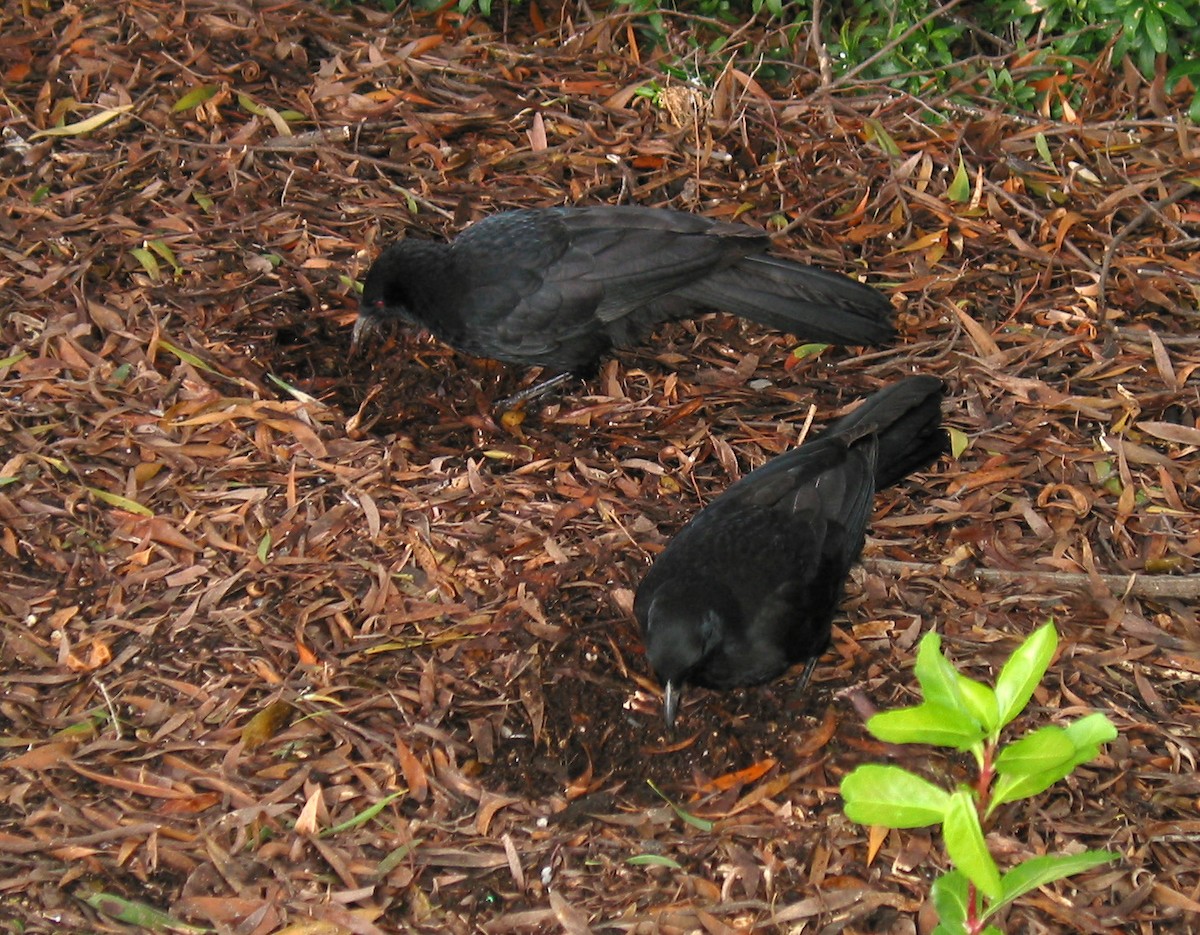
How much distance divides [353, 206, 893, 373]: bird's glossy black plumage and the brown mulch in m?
0.24

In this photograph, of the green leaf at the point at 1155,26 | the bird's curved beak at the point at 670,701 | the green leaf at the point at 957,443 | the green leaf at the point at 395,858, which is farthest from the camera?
the green leaf at the point at 1155,26

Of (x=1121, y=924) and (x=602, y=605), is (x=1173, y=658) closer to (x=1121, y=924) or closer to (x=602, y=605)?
(x=1121, y=924)

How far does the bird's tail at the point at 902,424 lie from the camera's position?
495 cm

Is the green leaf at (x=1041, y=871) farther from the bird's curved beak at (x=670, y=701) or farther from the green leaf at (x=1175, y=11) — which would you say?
the green leaf at (x=1175, y=11)

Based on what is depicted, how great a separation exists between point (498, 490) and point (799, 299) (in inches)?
61.4

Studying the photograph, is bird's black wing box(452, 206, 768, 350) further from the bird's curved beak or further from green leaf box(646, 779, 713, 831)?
green leaf box(646, 779, 713, 831)

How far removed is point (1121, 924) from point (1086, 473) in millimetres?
1962

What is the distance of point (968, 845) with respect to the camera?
2.29m

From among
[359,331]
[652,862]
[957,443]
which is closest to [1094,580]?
[957,443]

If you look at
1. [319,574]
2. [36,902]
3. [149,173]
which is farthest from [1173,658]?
[149,173]

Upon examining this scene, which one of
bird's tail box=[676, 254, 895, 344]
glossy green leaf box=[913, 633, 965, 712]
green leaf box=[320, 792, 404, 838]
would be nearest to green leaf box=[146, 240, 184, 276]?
bird's tail box=[676, 254, 895, 344]

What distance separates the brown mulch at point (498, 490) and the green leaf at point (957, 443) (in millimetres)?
55

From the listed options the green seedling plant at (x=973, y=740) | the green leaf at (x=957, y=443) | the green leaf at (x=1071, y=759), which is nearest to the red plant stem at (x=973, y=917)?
the green seedling plant at (x=973, y=740)

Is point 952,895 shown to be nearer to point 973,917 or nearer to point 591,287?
point 973,917
